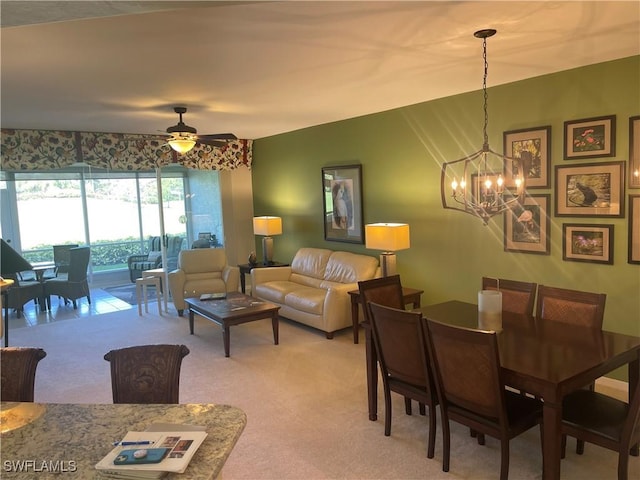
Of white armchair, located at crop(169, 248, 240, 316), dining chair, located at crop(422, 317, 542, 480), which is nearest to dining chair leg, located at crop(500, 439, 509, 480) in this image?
dining chair, located at crop(422, 317, 542, 480)

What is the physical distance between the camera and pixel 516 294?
3.37 metres

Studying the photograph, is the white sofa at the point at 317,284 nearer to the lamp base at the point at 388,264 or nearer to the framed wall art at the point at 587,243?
the lamp base at the point at 388,264

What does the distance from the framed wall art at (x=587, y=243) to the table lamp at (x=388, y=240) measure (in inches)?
60.1

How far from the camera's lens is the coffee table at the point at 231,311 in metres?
4.67

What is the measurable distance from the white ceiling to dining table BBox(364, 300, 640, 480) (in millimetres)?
1846

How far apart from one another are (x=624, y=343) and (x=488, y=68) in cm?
228

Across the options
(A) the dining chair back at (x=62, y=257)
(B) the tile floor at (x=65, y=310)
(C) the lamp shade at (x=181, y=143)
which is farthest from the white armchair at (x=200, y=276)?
(C) the lamp shade at (x=181, y=143)

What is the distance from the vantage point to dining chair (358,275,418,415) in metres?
3.42

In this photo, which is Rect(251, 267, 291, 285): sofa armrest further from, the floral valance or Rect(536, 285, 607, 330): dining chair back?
Rect(536, 285, 607, 330): dining chair back

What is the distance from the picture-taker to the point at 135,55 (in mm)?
3021

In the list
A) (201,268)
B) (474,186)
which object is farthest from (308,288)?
(474,186)

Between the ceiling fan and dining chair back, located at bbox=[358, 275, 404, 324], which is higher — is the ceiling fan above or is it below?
above

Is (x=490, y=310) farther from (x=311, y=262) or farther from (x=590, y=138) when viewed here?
(x=311, y=262)

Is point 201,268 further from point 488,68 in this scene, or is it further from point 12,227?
point 488,68
